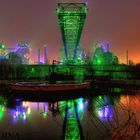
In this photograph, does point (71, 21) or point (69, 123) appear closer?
point (69, 123)

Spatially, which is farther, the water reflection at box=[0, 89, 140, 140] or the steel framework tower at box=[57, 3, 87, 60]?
the steel framework tower at box=[57, 3, 87, 60]

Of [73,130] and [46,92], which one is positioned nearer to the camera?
[73,130]

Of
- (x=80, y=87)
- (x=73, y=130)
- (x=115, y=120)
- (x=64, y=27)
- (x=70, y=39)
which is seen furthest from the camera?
(x=70, y=39)

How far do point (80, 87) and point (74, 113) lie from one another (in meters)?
14.5

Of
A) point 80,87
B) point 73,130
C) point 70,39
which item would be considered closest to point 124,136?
point 73,130

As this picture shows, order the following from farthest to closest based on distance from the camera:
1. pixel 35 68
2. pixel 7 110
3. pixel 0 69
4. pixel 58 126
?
pixel 35 68
pixel 0 69
pixel 7 110
pixel 58 126

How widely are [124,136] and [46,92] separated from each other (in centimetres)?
1926

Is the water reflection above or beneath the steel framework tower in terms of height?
beneath

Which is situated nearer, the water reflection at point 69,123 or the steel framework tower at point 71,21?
the water reflection at point 69,123

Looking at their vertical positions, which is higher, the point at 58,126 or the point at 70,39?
the point at 70,39

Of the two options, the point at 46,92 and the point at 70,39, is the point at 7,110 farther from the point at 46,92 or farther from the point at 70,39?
the point at 70,39

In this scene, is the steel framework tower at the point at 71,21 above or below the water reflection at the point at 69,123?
above

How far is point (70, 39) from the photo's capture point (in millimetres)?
98750

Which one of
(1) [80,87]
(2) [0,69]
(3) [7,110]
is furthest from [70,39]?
(3) [7,110]
